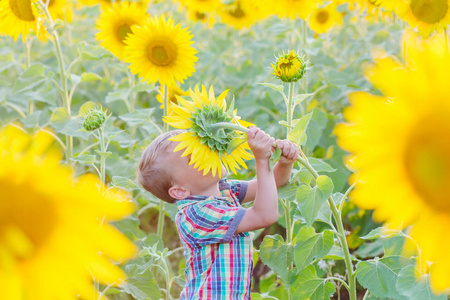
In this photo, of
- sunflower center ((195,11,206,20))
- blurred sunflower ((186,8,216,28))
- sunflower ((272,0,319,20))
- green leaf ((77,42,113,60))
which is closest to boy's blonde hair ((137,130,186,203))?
green leaf ((77,42,113,60))

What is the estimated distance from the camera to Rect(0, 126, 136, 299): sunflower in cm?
41

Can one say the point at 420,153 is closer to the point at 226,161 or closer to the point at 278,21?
the point at 226,161

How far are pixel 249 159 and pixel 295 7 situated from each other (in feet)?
3.31

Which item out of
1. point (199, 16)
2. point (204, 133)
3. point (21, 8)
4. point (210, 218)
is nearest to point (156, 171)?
point (210, 218)

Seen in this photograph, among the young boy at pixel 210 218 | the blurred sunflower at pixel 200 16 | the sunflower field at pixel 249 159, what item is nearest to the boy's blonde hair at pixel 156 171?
the young boy at pixel 210 218

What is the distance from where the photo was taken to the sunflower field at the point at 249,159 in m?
0.43

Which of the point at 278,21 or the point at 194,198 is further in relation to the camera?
the point at 278,21

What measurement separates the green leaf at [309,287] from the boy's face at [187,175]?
1.08ft

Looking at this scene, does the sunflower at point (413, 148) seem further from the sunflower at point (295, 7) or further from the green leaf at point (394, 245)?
the sunflower at point (295, 7)

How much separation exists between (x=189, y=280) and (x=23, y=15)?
1.14m

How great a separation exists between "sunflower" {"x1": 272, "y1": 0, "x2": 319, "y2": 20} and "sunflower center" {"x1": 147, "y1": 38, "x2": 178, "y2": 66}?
587 millimetres

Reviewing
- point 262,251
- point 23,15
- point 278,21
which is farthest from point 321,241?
point 278,21

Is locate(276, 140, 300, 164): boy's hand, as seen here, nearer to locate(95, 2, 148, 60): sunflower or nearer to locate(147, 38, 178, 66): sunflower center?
locate(147, 38, 178, 66): sunflower center

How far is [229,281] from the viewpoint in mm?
1479
